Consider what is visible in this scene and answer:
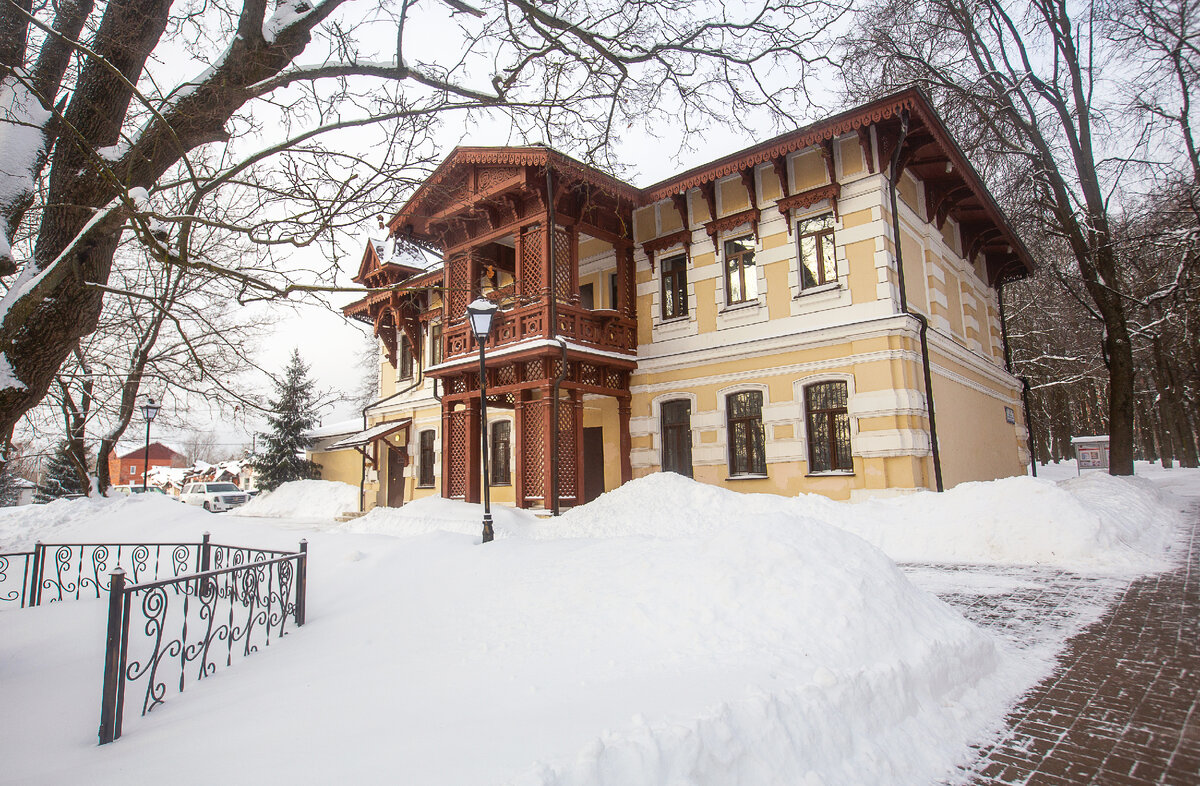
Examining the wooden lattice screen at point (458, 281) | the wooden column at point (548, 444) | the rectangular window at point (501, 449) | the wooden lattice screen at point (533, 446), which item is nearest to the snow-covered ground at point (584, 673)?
the wooden column at point (548, 444)

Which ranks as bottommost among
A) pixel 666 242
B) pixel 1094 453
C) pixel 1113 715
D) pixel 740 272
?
pixel 1113 715

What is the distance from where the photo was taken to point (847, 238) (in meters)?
11.9

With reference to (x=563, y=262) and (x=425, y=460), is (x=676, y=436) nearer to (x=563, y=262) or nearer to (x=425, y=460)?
(x=563, y=262)

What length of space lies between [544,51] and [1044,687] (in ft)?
21.3

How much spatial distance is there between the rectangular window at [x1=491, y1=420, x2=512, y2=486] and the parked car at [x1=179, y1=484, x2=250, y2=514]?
20.6m

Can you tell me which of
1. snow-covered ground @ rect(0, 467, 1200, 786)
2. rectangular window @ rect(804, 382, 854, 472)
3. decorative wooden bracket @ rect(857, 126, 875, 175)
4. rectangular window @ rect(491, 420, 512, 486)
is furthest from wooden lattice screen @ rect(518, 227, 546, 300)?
snow-covered ground @ rect(0, 467, 1200, 786)

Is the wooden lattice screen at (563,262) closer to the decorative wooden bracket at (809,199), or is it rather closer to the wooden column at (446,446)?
the wooden column at (446,446)

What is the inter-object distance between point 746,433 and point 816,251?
161 inches

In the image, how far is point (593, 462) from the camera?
1608 centimetres

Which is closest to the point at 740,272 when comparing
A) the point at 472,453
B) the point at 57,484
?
the point at 472,453

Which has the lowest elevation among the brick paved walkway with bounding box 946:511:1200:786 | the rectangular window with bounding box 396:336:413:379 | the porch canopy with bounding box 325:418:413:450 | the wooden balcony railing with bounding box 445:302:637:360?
the brick paved walkway with bounding box 946:511:1200:786

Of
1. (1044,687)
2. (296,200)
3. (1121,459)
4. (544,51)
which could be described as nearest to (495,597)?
(296,200)

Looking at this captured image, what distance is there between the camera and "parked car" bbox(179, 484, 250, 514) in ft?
99.7

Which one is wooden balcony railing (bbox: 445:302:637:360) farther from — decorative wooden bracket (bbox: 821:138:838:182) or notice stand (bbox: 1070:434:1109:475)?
notice stand (bbox: 1070:434:1109:475)
